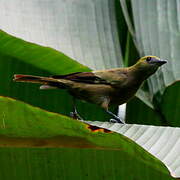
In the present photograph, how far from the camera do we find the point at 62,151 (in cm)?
148

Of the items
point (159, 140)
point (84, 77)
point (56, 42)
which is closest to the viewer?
point (159, 140)

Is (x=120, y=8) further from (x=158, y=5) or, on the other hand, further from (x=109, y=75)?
(x=109, y=75)

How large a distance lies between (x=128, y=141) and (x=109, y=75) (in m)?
1.23

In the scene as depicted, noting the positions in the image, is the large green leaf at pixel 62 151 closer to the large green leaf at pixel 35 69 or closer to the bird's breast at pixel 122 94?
the large green leaf at pixel 35 69

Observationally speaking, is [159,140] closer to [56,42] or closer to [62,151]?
[62,151]

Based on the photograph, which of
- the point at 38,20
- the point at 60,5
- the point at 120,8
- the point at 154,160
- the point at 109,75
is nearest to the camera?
the point at 154,160

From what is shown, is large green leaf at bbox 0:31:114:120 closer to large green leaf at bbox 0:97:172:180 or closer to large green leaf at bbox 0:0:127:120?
large green leaf at bbox 0:0:127:120

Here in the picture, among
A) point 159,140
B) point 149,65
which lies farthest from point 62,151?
point 149,65

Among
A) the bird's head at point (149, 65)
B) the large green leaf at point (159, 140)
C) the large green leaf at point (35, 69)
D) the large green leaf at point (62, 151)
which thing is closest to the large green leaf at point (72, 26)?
the large green leaf at point (35, 69)

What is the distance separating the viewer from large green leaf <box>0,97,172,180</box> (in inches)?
52.8

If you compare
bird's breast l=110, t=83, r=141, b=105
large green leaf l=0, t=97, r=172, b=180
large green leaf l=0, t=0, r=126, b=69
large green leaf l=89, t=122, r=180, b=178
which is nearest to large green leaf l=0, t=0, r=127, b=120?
large green leaf l=0, t=0, r=126, b=69

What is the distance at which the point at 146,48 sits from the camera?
2.94 meters

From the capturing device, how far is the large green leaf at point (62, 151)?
1.34m

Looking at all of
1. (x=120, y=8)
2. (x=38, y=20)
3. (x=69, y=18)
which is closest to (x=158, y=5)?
(x=120, y=8)
